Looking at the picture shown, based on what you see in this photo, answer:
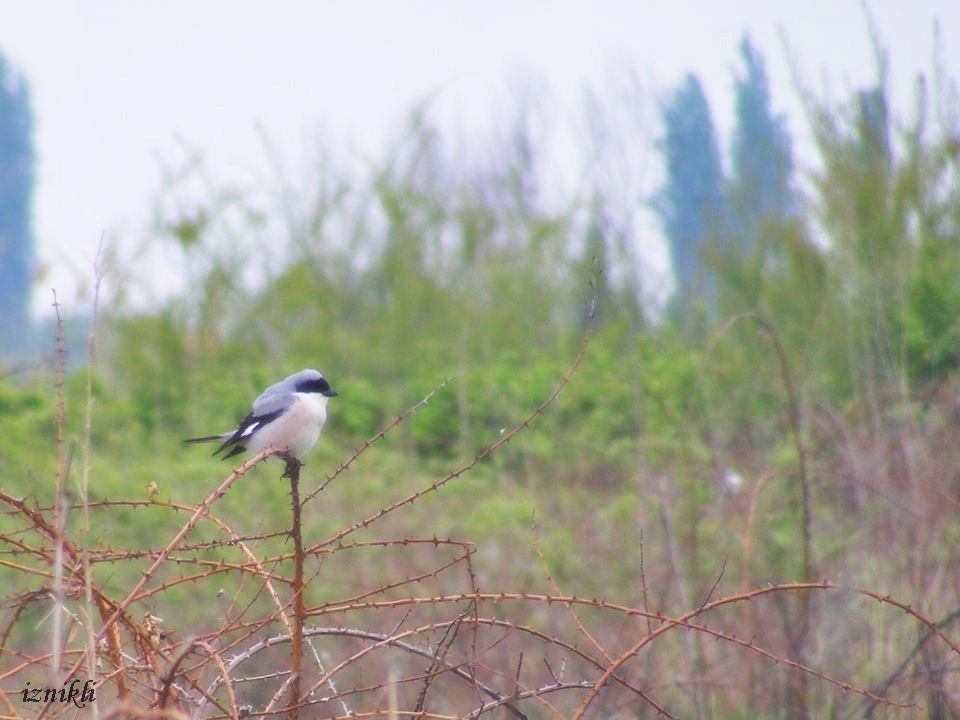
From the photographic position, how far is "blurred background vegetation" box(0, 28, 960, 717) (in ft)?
18.9

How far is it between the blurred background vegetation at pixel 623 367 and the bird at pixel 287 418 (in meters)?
0.71

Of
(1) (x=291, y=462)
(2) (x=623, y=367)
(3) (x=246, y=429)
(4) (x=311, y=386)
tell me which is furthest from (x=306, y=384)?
(2) (x=623, y=367)

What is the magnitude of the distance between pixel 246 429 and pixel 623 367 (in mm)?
7857

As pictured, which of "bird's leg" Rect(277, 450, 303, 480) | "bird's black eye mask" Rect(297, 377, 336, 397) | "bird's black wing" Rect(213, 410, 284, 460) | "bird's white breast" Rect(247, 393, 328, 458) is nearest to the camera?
"bird's leg" Rect(277, 450, 303, 480)

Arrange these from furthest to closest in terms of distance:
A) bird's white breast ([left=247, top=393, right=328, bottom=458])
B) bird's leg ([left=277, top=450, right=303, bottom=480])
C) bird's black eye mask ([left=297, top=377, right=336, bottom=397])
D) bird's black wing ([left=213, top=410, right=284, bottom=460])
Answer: bird's black eye mask ([left=297, top=377, right=336, bottom=397])
bird's black wing ([left=213, top=410, right=284, bottom=460])
bird's white breast ([left=247, top=393, right=328, bottom=458])
bird's leg ([left=277, top=450, right=303, bottom=480])

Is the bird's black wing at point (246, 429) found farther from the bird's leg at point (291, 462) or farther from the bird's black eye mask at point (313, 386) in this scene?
the bird's leg at point (291, 462)

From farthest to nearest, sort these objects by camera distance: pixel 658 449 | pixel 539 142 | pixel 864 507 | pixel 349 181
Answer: pixel 539 142
pixel 349 181
pixel 658 449
pixel 864 507

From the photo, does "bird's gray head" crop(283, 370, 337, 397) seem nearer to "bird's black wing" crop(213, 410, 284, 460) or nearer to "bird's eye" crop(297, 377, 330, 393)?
"bird's eye" crop(297, 377, 330, 393)

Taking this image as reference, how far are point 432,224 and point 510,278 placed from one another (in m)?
1.23

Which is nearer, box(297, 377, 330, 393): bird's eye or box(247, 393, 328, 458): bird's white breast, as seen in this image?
box(247, 393, 328, 458): bird's white breast

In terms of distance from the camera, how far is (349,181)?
49.2ft

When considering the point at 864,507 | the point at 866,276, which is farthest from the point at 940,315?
the point at 864,507

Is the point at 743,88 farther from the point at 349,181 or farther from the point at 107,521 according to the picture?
the point at 349,181

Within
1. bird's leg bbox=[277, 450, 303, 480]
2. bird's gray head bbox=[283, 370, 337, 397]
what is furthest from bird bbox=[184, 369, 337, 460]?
bird's leg bbox=[277, 450, 303, 480]
